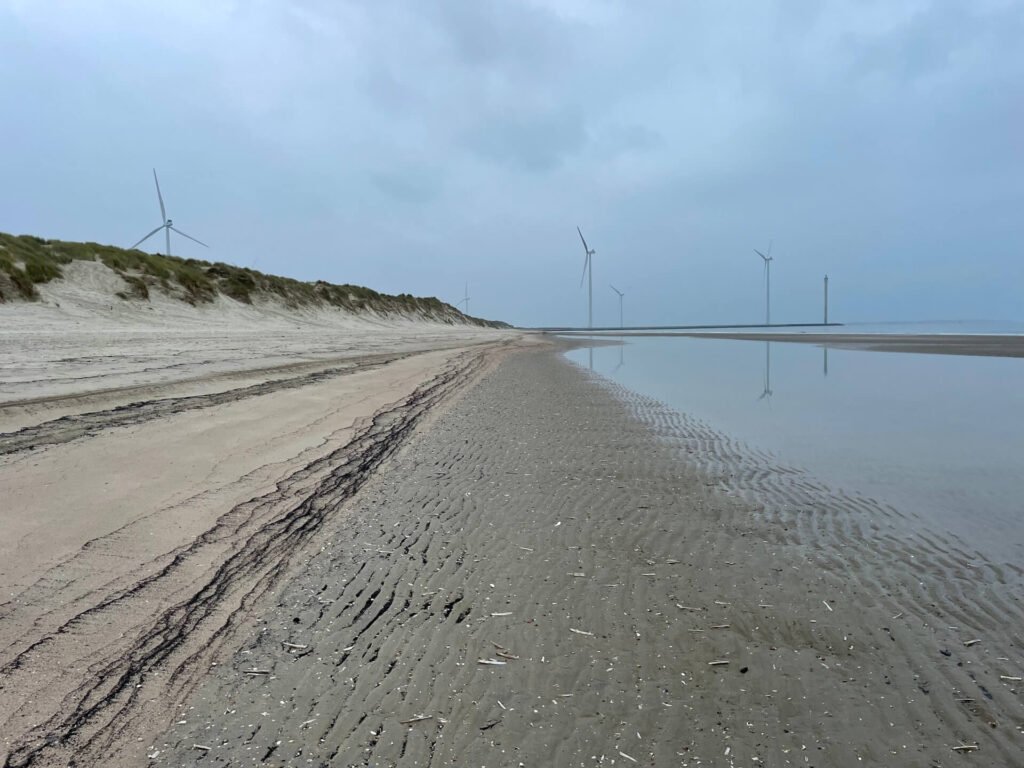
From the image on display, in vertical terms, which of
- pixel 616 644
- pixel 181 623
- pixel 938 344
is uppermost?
pixel 938 344

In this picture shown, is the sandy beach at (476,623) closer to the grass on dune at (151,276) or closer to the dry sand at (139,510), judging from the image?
the dry sand at (139,510)

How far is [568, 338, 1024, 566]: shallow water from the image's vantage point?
205 inches

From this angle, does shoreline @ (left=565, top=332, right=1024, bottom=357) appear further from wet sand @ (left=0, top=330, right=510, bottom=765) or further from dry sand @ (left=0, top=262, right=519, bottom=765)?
wet sand @ (left=0, top=330, right=510, bottom=765)

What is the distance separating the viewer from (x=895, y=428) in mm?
9031

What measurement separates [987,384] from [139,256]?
34.5 metres

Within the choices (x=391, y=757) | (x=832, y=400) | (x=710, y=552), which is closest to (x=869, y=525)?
(x=710, y=552)

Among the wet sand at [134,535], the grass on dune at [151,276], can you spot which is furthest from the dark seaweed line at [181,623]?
the grass on dune at [151,276]

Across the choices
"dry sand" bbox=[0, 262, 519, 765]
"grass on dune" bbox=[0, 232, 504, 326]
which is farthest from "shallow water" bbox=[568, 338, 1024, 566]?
"grass on dune" bbox=[0, 232, 504, 326]

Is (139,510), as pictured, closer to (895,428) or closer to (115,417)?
(115,417)

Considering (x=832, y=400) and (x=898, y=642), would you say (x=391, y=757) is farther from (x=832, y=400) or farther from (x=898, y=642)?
(x=832, y=400)

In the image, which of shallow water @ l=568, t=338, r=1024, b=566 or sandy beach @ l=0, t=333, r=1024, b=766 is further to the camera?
shallow water @ l=568, t=338, r=1024, b=566

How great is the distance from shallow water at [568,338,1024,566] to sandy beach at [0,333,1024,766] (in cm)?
74

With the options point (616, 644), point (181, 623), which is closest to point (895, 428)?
point (616, 644)

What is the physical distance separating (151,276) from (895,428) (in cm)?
2990
